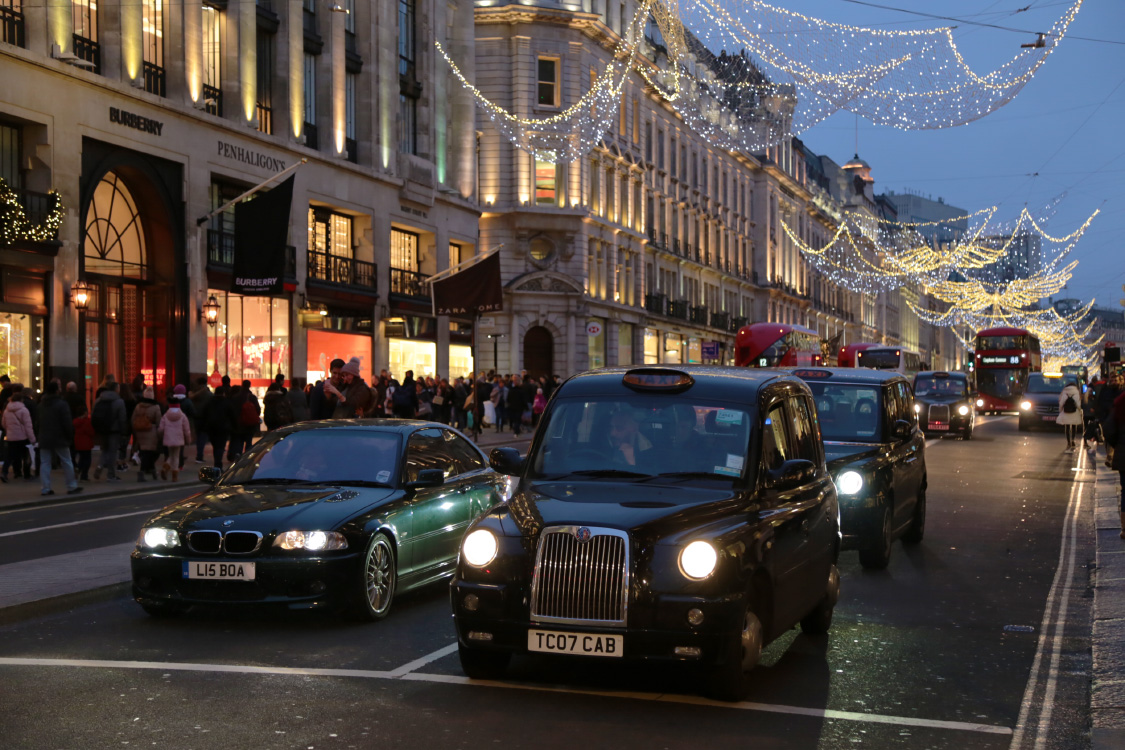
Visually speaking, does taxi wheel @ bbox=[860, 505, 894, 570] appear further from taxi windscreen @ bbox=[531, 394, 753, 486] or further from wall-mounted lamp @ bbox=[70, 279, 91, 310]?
wall-mounted lamp @ bbox=[70, 279, 91, 310]

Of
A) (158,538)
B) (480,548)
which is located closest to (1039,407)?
(158,538)

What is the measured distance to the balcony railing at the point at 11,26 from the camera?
26484 millimetres

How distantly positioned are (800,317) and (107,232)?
82.2 meters

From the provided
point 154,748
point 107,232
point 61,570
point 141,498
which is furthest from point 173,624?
point 107,232

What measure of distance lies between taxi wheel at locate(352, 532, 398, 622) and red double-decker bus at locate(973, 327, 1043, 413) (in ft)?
189

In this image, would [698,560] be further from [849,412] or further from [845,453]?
[849,412]

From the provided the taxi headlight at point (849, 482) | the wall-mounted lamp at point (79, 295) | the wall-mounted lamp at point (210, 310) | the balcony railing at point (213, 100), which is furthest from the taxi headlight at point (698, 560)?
the balcony railing at point (213, 100)

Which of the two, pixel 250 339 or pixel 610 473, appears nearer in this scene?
pixel 610 473

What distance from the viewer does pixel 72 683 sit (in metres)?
7.38

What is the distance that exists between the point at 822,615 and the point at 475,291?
32.0 metres

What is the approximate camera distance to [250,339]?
35.3 metres

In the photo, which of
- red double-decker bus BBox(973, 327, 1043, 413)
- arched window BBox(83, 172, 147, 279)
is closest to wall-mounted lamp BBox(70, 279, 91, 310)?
arched window BBox(83, 172, 147, 279)

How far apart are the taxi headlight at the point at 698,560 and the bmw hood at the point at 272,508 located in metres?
3.29

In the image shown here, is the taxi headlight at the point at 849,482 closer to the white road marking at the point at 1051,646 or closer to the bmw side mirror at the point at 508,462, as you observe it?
the white road marking at the point at 1051,646
